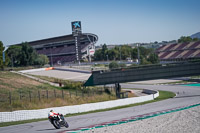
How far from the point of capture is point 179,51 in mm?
112625

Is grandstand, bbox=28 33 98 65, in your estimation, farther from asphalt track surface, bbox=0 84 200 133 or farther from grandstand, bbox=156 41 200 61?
asphalt track surface, bbox=0 84 200 133

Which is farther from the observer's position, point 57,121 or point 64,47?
point 64,47

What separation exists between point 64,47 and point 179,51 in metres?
66.3

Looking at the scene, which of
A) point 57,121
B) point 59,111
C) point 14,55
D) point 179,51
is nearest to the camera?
point 57,121

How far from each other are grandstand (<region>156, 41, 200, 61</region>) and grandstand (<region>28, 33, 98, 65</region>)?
3832cm

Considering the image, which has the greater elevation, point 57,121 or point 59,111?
point 57,121

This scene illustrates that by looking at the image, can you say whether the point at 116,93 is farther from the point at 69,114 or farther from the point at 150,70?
the point at 69,114

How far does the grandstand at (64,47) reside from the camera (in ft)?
453

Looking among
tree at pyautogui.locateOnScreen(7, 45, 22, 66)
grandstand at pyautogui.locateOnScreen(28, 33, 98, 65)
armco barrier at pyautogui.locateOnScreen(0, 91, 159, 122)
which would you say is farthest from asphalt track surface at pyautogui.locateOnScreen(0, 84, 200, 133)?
grandstand at pyautogui.locateOnScreen(28, 33, 98, 65)

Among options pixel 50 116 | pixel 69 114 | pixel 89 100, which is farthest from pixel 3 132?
pixel 89 100

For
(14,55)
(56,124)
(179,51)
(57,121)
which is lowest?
(56,124)

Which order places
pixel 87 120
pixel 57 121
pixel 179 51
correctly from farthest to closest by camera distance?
1. pixel 179 51
2. pixel 87 120
3. pixel 57 121

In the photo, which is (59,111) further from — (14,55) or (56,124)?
(14,55)

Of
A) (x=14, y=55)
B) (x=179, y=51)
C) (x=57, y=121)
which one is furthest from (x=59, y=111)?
(x=14, y=55)
